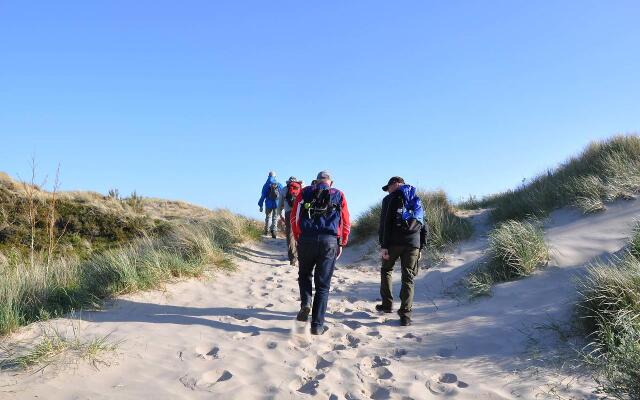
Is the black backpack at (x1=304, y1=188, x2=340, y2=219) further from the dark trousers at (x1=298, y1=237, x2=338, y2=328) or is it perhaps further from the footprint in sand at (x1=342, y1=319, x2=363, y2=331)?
the footprint in sand at (x1=342, y1=319, x2=363, y2=331)

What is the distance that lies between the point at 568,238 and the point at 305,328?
4821mm

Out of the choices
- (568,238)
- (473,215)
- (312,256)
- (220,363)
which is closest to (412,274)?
(312,256)

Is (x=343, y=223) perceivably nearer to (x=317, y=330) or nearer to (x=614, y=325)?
(x=317, y=330)

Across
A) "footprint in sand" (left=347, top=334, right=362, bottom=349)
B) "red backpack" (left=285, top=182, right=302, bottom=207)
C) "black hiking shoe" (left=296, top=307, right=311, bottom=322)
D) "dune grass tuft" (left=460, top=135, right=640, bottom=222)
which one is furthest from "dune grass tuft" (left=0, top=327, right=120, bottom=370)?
"dune grass tuft" (left=460, top=135, right=640, bottom=222)

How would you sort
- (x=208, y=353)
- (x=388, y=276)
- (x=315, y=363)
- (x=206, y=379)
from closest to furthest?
(x=206, y=379), (x=315, y=363), (x=208, y=353), (x=388, y=276)

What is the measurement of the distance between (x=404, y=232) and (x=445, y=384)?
223 centimetres

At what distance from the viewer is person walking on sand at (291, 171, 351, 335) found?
17.9ft

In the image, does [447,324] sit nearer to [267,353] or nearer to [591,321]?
[591,321]

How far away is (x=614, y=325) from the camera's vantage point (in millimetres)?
4164

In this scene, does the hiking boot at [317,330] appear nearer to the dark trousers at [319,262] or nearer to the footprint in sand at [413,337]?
the dark trousers at [319,262]

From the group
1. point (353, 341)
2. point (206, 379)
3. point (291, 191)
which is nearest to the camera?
point (206, 379)

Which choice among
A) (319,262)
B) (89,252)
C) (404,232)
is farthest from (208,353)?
(89,252)

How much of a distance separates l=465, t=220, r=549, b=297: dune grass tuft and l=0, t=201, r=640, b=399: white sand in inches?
8.3

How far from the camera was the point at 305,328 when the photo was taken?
5.62 metres
